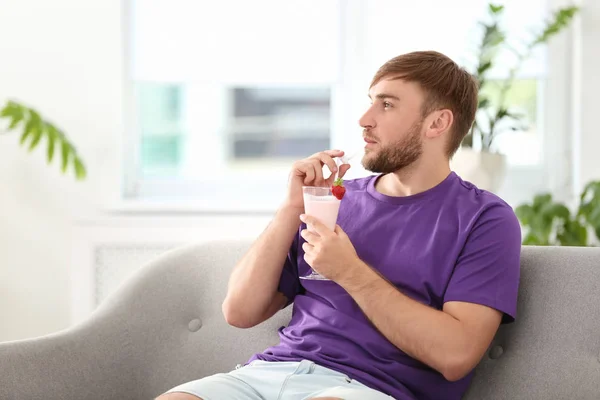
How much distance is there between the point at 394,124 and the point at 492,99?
77.8 inches

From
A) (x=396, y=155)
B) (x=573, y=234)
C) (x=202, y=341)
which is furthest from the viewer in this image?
(x=573, y=234)

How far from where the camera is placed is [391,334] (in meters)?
1.65

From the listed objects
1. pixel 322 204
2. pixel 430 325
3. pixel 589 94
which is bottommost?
pixel 430 325

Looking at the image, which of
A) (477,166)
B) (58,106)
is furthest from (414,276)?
(58,106)

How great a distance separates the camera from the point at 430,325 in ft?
5.26

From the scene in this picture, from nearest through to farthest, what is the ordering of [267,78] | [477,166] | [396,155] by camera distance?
[396,155] < [477,166] < [267,78]

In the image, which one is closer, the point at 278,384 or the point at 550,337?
the point at 278,384

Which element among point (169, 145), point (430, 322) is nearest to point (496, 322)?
point (430, 322)

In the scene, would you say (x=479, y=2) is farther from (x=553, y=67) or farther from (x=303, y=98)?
(x=303, y=98)

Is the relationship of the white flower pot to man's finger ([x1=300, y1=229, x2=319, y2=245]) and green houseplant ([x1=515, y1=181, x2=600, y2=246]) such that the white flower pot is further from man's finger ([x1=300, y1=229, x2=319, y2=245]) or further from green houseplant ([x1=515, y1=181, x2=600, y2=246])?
man's finger ([x1=300, y1=229, x2=319, y2=245])

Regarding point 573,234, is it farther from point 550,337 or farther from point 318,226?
point 318,226

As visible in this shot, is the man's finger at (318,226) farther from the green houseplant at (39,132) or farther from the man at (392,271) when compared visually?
the green houseplant at (39,132)

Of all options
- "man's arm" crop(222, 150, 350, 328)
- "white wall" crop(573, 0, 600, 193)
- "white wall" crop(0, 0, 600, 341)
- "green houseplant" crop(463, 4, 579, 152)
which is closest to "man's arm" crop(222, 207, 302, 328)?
"man's arm" crop(222, 150, 350, 328)

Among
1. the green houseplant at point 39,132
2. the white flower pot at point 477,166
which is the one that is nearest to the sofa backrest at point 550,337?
the white flower pot at point 477,166
